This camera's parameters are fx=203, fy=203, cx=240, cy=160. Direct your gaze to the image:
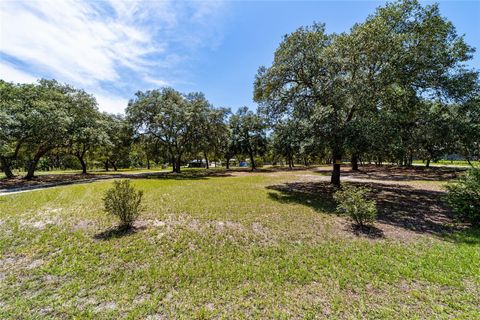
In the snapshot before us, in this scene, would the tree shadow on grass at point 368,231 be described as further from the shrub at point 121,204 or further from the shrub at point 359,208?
the shrub at point 121,204

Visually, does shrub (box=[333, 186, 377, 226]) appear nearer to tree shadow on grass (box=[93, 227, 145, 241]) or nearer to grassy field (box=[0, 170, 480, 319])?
grassy field (box=[0, 170, 480, 319])

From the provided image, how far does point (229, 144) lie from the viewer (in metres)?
33.9

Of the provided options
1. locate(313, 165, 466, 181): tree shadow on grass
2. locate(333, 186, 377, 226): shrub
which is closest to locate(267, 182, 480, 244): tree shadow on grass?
locate(333, 186, 377, 226): shrub

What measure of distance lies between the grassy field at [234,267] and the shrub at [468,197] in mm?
591

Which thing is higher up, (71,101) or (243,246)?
(71,101)

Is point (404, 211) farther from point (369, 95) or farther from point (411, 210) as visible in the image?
point (369, 95)

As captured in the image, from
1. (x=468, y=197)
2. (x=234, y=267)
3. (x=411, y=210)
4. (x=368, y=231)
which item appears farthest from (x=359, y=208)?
(x=234, y=267)

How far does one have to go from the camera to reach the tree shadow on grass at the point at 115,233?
18.3 ft

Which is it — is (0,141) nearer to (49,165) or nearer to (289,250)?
(289,250)

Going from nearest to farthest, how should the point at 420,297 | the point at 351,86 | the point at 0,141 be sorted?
the point at 420,297 < the point at 351,86 < the point at 0,141

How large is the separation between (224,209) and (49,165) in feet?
184

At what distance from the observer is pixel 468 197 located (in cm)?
648

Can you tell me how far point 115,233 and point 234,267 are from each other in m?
3.83

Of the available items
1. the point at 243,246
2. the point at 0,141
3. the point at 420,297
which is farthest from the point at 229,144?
the point at 420,297
